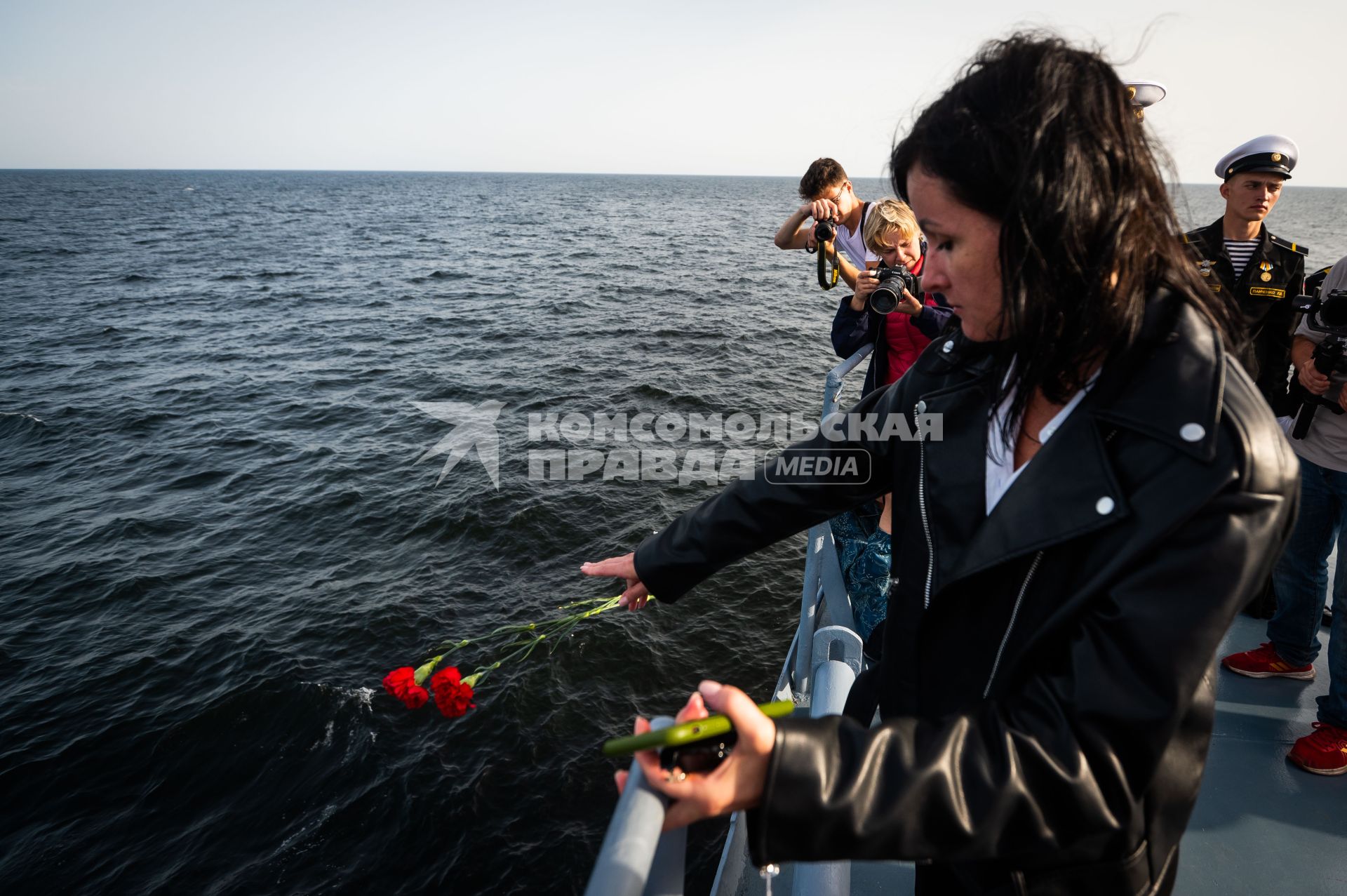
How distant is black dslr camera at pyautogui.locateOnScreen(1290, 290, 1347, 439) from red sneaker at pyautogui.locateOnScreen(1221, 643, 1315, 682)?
1140mm

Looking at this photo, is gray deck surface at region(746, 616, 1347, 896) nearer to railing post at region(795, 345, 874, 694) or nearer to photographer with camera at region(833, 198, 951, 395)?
railing post at region(795, 345, 874, 694)

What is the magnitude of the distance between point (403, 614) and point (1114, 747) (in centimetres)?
1002

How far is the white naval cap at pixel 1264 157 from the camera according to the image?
375 centimetres

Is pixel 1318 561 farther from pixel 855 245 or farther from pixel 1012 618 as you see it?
pixel 855 245

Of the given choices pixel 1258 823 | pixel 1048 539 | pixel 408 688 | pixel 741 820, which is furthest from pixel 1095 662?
pixel 408 688

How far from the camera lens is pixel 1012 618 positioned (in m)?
1.19

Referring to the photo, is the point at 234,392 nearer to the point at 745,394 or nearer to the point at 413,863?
the point at 745,394

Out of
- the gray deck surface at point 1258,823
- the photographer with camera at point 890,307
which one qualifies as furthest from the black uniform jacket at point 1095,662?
the photographer with camera at point 890,307

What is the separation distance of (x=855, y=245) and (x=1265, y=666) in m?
3.61

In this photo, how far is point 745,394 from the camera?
1788 cm

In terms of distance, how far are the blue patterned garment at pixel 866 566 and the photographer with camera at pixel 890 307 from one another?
39.8 inches

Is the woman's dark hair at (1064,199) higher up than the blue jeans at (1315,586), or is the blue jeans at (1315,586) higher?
the woman's dark hair at (1064,199)

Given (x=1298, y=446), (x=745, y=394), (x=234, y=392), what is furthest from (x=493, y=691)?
(x=234, y=392)

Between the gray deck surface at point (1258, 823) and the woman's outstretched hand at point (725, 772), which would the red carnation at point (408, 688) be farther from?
the woman's outstretched hand at point (725, 772)
